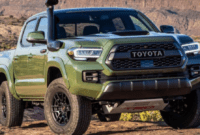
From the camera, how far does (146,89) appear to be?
18.7 ft

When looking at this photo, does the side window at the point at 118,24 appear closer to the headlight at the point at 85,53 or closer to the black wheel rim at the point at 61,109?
the headlight at the point at 85,53

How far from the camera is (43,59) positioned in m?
6.73

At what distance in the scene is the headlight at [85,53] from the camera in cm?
575

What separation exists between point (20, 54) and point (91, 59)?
7.85 feet

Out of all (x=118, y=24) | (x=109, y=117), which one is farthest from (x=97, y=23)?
(x=109, y=117)

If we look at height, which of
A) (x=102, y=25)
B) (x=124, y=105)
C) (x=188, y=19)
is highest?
(x=102, y=25)

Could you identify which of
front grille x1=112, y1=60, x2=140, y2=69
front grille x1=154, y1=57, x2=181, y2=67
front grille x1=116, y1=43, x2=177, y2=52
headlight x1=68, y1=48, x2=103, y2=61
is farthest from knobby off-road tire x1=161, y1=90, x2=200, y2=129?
headlight x1=68, y1=48, x2=103, y2=61

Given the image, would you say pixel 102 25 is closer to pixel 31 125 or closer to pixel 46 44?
pixel 46 44

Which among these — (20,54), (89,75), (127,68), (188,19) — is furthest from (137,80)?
(188,19)

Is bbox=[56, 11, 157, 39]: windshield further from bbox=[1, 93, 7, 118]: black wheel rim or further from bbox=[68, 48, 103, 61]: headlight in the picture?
bbox=[1, 93, 7, 118]: black wheel rim

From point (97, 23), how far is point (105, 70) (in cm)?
160

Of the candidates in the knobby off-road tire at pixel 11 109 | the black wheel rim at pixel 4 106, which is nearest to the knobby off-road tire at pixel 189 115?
the knobby off-road tire at pixel 11 109

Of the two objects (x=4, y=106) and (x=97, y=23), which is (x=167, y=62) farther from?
(x=4, y=106)

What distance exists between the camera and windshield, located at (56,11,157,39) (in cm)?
685
